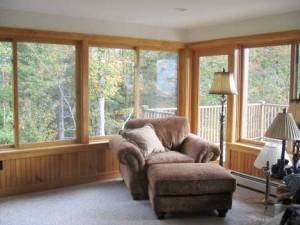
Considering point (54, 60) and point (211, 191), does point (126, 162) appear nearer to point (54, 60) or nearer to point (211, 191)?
point (211, 191)

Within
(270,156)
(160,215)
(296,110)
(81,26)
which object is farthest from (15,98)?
(296,110)

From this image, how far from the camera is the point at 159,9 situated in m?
4.14

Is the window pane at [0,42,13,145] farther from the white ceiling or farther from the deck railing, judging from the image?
the deck railing

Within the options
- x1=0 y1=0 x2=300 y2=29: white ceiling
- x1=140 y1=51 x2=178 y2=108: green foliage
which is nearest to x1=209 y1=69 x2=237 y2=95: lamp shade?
x1=0 y1=0 x2=300 y2=29: white ceiling

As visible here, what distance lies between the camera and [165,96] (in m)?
5.75

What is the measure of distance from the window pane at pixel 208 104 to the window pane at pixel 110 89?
1.21 metres

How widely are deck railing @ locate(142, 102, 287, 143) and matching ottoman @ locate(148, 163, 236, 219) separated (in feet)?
5.37

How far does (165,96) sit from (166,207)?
2579 millimetres

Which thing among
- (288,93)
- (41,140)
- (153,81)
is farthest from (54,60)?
(288,93)

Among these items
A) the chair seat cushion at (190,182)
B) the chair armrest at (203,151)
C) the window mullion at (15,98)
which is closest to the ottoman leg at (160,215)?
the chair seat cushion at (190,182)

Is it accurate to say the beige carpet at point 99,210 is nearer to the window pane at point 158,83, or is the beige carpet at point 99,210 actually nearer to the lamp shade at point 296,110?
the lamp shade at point 296,110

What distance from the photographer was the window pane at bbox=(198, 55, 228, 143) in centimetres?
558

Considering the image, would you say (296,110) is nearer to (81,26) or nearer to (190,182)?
(190,182)

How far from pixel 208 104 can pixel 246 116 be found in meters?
0.76
